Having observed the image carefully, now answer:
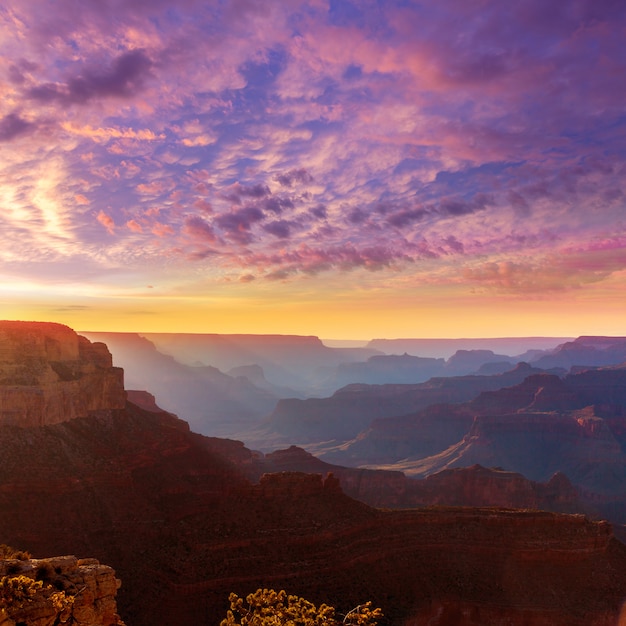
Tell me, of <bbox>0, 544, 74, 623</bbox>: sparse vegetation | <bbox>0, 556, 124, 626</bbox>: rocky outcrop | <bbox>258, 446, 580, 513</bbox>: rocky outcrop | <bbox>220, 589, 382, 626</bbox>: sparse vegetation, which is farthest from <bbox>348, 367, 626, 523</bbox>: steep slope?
<bbox>0, 544, 74, 623</bbox>: sparse vegetation

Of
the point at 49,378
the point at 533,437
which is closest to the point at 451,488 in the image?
→ the point at 533,437

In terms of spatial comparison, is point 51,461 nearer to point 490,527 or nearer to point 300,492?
point 300,492

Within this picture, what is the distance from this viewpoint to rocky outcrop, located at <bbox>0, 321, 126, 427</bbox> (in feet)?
151

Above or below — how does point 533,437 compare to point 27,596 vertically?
below

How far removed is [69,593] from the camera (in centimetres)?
1461

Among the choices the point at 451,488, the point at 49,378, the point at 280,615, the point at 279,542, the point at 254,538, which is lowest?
the point at 451,488

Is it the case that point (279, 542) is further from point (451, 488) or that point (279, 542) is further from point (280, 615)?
point (451, 488)

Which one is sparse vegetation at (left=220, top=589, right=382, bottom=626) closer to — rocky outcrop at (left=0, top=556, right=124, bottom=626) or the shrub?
rocky outcrop at (left=0, top=556, right=124, bottom=626)

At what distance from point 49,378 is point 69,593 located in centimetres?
3786

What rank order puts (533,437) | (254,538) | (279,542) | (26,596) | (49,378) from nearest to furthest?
(26,596) < (254,538) < (279,542) < (49,378) < (533,437)

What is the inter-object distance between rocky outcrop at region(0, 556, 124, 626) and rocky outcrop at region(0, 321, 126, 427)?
3392cm

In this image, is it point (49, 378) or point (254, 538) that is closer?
point (254, 538)

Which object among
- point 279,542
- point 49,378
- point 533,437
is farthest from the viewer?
point 533,437

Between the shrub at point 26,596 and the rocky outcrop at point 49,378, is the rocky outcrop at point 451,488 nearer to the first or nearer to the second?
the rocky outcrop at point 49,378
